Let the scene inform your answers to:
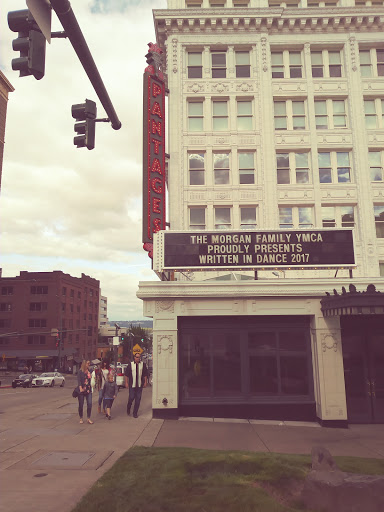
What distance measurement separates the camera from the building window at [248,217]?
22.0 meters

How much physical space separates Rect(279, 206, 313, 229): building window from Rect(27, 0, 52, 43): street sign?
17.6 m

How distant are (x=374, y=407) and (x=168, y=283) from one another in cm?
857

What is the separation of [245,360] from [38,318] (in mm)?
70506

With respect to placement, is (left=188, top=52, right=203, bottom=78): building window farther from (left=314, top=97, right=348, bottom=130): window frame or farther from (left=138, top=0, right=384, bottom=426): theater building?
(left=314, top=97, right=348, bottom=130): window frame

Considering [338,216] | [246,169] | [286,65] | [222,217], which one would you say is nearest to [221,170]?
[246,169]

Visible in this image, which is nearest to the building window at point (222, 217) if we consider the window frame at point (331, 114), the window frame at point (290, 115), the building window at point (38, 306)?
the window frame at point (290, 115)

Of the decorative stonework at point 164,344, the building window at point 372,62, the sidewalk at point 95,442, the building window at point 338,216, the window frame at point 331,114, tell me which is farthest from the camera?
the building window at point 372,62

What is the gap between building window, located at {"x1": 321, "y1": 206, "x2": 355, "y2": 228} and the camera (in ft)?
71.5

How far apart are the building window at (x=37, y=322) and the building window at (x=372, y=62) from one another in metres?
69.6

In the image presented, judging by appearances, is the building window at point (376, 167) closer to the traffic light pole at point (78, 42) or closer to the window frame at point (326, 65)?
the window frame at point (326, 65)

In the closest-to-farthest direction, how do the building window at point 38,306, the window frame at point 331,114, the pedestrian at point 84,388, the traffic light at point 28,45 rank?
the traffic light at point 28,45 < the pedestrian at point 84,388 < the window frame at point 331,114 < the building window at point 38,306

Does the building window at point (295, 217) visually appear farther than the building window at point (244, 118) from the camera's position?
No

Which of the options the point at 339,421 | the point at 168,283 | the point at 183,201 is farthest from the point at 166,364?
the point at 183,201

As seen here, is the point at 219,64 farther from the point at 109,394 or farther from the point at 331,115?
the point at 109,394
